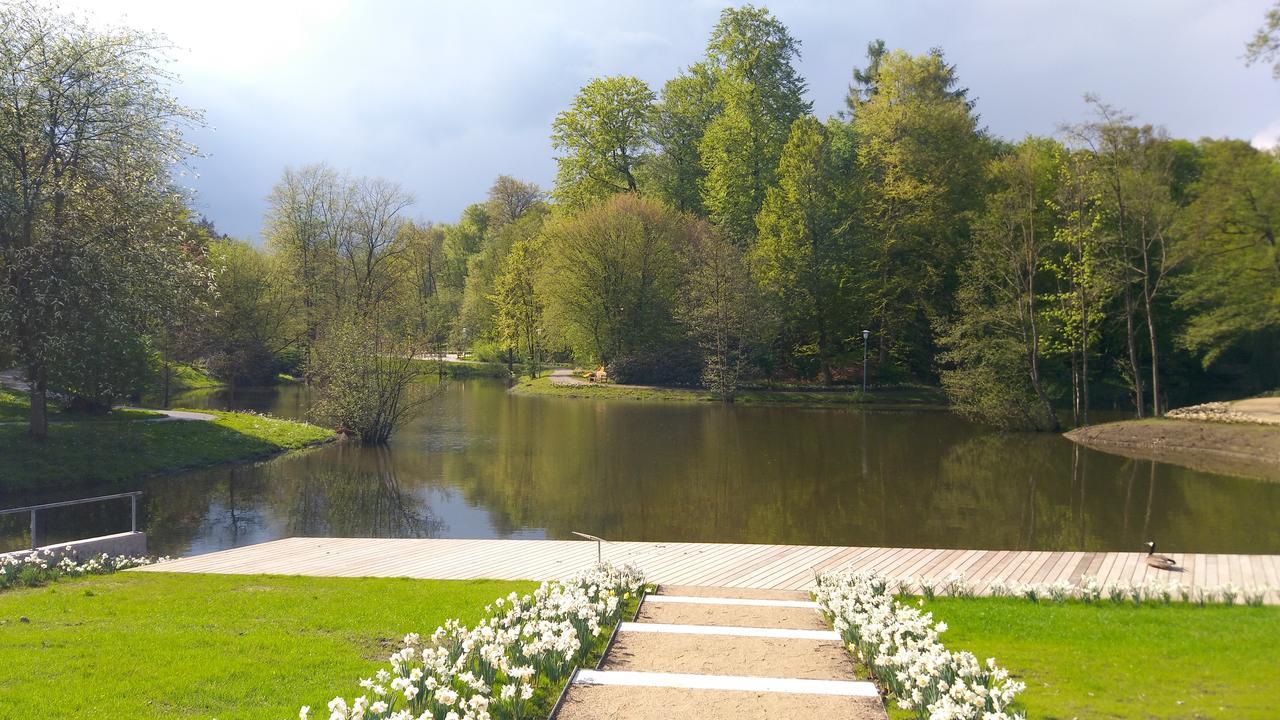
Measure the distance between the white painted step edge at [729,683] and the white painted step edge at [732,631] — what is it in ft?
3.81

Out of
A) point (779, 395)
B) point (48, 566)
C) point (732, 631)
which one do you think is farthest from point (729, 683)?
point (779, 395)

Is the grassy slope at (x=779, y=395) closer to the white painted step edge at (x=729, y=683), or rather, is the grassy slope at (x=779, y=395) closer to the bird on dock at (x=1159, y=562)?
the bird on dock at (x=1159, y=562)

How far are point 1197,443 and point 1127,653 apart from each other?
74.3ft

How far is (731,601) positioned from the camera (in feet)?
28.1

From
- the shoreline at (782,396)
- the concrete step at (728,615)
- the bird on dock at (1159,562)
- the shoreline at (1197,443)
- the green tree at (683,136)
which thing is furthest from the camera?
the green tree at (683,136)

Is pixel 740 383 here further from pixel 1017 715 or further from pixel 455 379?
pixel 1017 715

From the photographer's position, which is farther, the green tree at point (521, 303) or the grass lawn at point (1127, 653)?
the green tree at point (521, 303)

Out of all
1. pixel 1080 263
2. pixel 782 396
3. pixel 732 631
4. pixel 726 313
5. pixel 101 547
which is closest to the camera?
pixel 732 631

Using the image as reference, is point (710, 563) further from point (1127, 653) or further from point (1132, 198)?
point (1132, 198)

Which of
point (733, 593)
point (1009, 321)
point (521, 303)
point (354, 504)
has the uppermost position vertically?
point (521, 303)

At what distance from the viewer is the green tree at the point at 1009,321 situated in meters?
30.2

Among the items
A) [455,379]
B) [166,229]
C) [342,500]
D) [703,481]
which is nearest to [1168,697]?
[703,481]

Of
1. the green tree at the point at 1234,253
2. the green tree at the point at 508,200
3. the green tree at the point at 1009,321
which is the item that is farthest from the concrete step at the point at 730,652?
the green tree at the point at 508,200

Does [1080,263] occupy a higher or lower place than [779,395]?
higher
